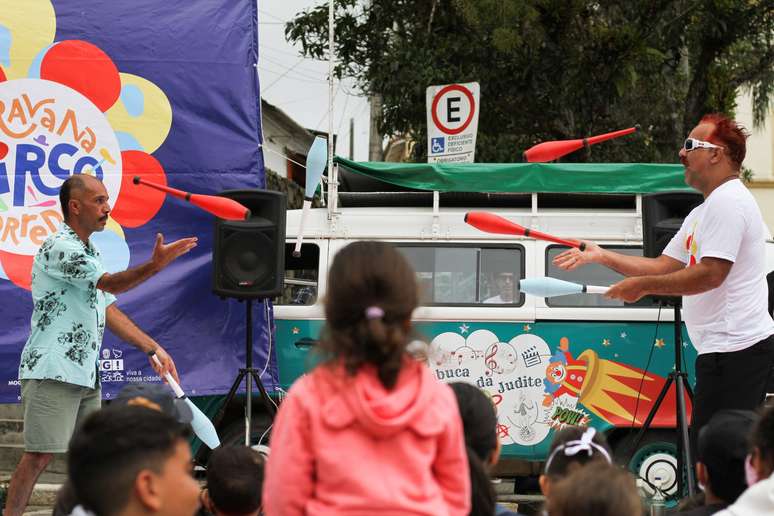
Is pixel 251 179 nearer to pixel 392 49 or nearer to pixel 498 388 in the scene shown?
pixel 498 388

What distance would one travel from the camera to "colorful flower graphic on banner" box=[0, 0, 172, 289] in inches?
322

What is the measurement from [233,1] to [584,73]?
17.1 ft

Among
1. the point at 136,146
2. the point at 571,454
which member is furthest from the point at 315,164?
the point at 571,454

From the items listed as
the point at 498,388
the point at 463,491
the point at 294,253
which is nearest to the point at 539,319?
the point at 498,388

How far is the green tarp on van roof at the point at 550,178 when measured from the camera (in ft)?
28.1

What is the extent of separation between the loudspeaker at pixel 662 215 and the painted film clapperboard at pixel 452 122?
3194mm

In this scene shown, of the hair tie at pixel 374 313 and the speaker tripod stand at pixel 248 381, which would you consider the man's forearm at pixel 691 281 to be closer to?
the hair tie at pixel 374 313

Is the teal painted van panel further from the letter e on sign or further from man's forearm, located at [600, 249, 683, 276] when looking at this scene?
the letter e on sign

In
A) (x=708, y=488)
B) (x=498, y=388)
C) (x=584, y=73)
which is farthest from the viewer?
(x=584, y=73)

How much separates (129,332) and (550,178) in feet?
12.6

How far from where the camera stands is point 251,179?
27.8 feet

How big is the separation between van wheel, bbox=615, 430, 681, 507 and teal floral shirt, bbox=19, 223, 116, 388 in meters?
4.17

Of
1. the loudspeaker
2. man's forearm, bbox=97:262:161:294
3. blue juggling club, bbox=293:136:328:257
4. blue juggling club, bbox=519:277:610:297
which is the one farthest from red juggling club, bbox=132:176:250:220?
the loudspeaker

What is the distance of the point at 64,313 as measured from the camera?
5.62 meters
